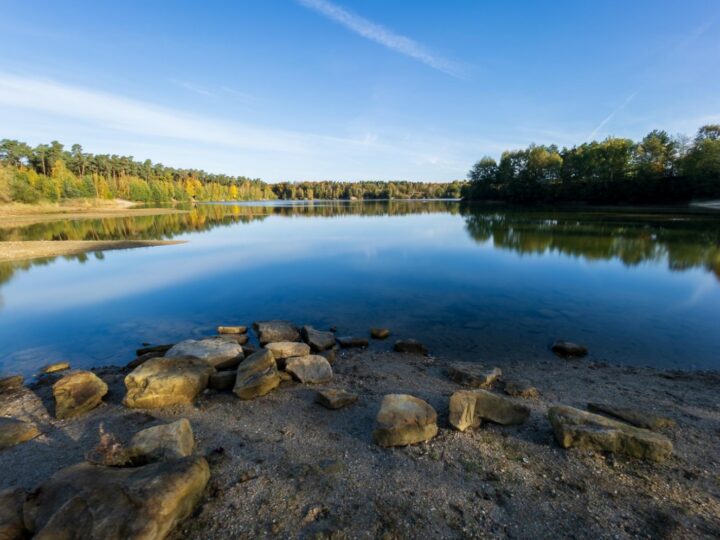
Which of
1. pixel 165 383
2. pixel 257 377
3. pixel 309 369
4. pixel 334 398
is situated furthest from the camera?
pixel 309 369

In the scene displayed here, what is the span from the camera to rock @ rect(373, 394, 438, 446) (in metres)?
5.68

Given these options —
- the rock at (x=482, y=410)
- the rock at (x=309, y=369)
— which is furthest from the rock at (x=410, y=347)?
the rock at (x=482, y=410)

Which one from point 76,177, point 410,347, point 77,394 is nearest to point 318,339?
point 410,347

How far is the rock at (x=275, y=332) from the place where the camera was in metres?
11.4

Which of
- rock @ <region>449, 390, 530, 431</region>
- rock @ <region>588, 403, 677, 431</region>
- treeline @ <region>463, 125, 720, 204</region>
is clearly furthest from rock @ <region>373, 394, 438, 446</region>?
treeline @ <region>463, 125, 720, 204</region>

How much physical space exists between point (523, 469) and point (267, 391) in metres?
5.45

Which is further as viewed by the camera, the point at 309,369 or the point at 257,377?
the point at 309,369

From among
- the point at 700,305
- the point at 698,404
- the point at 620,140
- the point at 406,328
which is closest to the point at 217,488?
the point at 406,328

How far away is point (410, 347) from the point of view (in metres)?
10.8

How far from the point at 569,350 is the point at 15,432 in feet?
45.2

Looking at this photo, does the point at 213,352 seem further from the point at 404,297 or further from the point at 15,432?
the point at 404,297

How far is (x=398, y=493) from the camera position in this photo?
15.3ft

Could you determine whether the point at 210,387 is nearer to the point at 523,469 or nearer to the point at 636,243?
the point at 523,469

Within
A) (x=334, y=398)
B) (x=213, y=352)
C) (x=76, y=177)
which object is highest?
(x=76, y=177)
